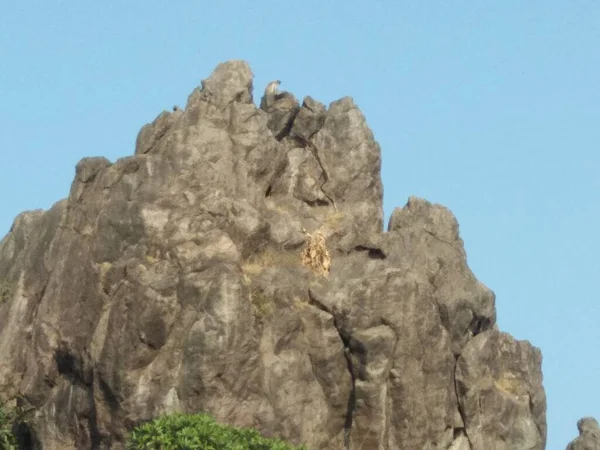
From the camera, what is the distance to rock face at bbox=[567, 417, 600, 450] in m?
83.8

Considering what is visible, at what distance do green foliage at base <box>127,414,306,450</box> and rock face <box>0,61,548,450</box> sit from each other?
2638mm

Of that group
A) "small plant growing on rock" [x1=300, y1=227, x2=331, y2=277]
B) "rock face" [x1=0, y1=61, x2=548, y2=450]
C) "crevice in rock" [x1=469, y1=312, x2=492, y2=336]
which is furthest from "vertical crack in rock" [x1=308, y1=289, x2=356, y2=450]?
"crevice in rock" [x1=469, y1=312, x2=492, y2=336]

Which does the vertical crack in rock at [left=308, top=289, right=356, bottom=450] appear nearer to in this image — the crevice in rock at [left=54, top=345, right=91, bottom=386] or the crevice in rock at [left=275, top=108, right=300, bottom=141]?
the crevice in rock at [left=54, top=345, right=91, bottom=386]

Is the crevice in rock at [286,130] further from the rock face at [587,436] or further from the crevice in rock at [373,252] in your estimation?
the rock face at [587,436]

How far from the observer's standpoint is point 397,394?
74188 millimetres

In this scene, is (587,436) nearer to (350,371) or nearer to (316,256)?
(350,371)

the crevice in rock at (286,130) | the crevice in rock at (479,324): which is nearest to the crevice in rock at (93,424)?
the crevice in rock at (286,130)

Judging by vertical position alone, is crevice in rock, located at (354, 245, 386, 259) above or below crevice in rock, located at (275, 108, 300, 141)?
below

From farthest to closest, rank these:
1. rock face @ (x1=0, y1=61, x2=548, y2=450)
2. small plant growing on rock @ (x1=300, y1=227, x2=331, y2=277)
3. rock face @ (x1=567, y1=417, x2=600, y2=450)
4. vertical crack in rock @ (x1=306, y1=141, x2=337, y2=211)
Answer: rock face @ (x1=567, y1=417, x2=600, y2=450), vertical crack in rock @ (x1=306, y1=141, x2=337, y2=211), small plant growing on rock @ (x1=300, y1=227, x2=331, y2=277), rock face @ (x1=0, y1=61, x2=548, y2=450)

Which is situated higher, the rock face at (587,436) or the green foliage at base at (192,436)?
the rock face at (587,436)

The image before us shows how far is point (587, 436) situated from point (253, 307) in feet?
64.2

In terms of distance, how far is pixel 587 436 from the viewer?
84250mm

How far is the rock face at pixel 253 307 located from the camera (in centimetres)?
7194

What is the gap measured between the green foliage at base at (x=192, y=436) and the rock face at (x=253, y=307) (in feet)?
8.66
